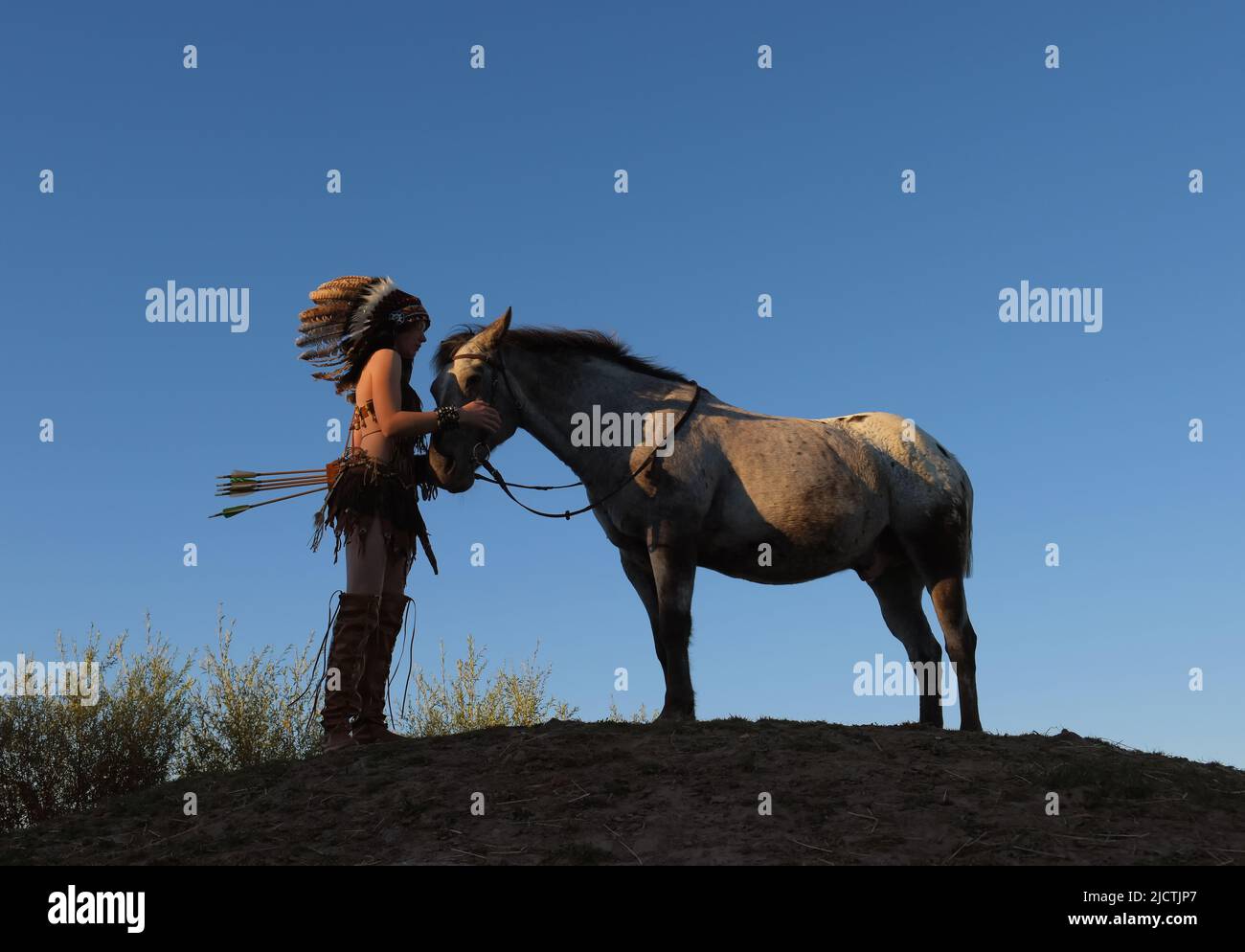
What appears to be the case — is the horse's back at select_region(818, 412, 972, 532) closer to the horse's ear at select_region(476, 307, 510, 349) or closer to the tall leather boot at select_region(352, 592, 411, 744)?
the horse's ear at select_region(476, 307, 510, 349)

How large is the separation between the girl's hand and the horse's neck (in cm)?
48

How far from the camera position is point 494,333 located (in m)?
8.52

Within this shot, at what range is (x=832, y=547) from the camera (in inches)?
355

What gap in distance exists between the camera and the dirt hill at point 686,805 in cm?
613

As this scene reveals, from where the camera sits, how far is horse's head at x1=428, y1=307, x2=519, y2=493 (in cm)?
831

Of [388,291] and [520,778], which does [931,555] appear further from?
[388,291]

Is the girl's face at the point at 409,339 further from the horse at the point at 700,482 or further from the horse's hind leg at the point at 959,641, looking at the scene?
the horse's hind leg at the point at 959,641

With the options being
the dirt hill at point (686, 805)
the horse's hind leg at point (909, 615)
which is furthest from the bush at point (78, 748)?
the horse's hind leg at point (909, 615)

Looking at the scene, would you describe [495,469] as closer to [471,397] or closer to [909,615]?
[471,397]

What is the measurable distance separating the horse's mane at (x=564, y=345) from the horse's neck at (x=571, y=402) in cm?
11
